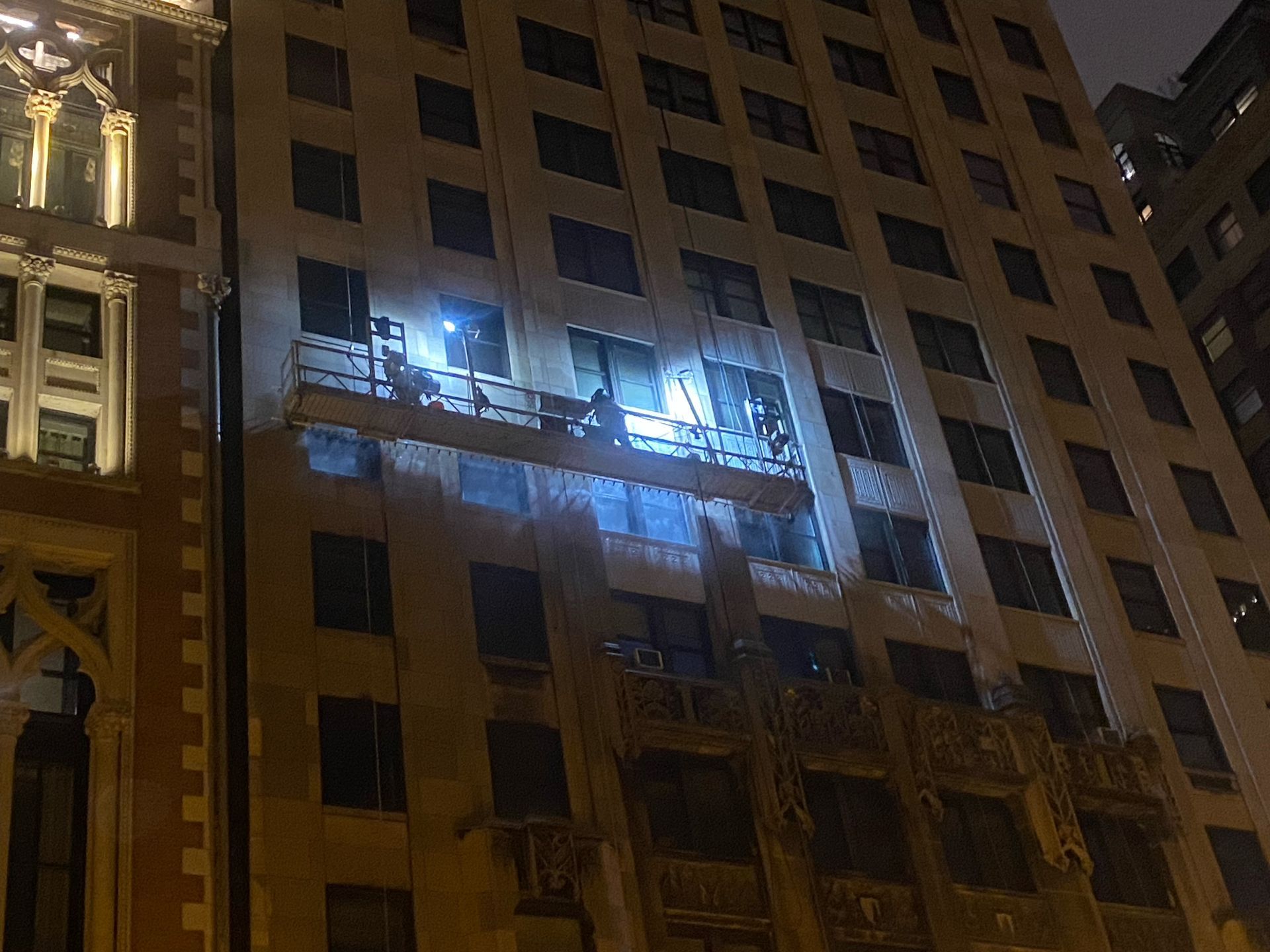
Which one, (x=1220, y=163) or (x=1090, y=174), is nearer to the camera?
(x=1090, y=174)

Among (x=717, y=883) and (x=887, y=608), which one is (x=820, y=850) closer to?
(x=717, y=883)

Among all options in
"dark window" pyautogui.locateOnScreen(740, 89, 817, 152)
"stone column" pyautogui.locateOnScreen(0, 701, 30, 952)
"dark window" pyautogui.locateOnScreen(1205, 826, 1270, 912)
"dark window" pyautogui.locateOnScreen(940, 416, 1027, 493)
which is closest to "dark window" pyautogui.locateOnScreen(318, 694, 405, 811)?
"stone column" pyautogui.locateOnScreen(0, 701, 30, 952)

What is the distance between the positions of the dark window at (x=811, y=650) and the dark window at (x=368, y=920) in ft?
33.5

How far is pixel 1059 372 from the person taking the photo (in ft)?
150

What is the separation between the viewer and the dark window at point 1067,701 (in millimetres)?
37438

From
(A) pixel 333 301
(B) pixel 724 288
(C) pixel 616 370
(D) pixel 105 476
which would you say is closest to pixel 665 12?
(B) pixel 724 288

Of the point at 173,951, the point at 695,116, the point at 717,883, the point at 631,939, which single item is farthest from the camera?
the point at 695,116

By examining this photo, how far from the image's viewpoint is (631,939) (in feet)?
93.7

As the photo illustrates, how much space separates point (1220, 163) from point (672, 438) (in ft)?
114

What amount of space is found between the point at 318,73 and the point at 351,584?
1412 cm

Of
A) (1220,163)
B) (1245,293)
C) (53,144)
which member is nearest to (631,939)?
(53,144)

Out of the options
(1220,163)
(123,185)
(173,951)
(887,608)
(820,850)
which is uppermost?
(1220,163)

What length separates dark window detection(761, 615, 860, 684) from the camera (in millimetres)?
35000

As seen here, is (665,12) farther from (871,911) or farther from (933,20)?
(871,911)
